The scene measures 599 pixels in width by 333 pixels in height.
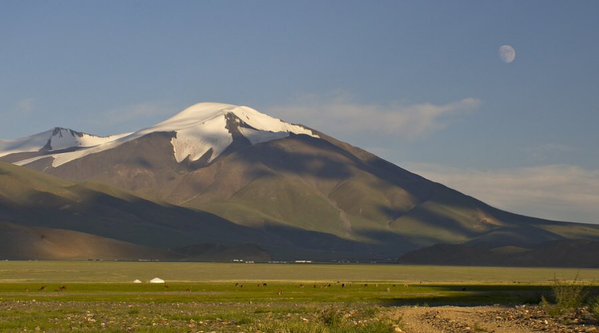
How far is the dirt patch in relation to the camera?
34.2m

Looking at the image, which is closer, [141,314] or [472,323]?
[472,323]

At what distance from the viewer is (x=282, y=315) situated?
42969 mm

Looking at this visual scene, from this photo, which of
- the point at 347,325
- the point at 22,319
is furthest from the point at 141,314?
the point at 347,325

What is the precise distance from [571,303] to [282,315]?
12.6 meters

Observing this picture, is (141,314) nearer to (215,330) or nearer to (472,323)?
(215,330)

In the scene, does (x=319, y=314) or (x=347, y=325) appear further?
(x=319, y=314)

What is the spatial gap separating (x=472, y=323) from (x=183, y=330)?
429 inches

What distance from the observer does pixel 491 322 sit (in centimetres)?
3688

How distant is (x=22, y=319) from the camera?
40.8m

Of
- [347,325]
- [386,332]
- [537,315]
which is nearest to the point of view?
[386,332]

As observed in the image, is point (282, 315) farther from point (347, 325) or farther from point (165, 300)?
point (165, 300)

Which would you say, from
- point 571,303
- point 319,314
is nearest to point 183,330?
point 319,314

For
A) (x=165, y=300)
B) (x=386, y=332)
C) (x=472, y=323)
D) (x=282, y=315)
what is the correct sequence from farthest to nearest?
1. (x=165, y=300)
2. (x=282, y=315)
3. (x=472, y=323)
4. (x=386, y=332)

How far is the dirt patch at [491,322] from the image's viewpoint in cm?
3422
